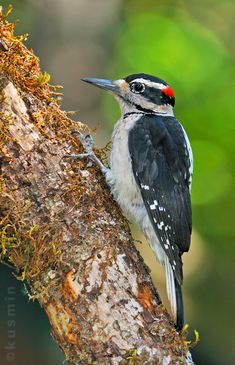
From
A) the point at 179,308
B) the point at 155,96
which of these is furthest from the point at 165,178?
the point at 179,308

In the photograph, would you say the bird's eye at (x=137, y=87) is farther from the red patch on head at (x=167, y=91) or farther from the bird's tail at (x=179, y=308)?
the bird's tail at (x=179, y=308)

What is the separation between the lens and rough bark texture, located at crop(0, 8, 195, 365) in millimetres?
2736

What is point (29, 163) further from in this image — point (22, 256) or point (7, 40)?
point (7, 40)

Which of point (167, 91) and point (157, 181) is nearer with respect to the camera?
point (157, 181)

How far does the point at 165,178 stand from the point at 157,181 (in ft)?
0.21

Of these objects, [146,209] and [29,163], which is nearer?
[29,163]

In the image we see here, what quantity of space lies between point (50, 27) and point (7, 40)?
16.0ft

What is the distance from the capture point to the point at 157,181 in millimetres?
3764

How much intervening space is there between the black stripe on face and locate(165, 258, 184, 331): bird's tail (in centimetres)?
108

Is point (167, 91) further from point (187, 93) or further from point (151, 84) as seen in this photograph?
point (187, 93)

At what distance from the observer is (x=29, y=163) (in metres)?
2.92

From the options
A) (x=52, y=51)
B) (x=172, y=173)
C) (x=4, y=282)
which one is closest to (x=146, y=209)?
(x=172, y=173)

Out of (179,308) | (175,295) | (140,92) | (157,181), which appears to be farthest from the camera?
(140,92)

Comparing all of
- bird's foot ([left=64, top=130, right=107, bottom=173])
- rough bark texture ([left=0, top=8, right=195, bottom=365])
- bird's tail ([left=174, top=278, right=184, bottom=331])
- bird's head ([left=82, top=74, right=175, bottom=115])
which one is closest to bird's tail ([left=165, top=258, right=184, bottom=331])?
bird's tail ([left=174, top=278, right=184, bottom=331])
